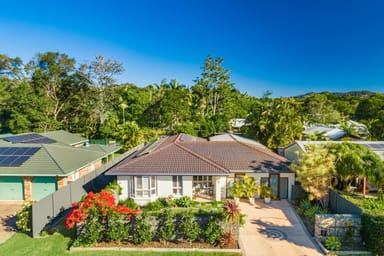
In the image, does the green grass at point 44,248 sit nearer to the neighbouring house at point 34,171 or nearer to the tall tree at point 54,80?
the neighbouring house at point 34,171

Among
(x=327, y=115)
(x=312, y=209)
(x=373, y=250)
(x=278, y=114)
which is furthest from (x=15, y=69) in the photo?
(x=327, y=115)

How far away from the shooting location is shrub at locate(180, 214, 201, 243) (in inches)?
460

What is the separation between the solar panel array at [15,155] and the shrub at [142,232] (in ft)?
38.2

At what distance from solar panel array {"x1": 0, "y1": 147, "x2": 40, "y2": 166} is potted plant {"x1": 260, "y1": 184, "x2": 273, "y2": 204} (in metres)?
17.5

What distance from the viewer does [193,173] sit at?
15906mm

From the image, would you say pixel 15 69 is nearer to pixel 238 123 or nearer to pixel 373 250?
pixel 238 123

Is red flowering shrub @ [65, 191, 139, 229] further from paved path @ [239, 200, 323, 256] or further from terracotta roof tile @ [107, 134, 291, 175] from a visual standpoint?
paved path @ [239, 200, 323, 256]

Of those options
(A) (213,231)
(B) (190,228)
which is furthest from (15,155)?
(A) (213,231)

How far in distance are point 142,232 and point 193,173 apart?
206 inches

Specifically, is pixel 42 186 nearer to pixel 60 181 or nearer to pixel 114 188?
pixel 60 181

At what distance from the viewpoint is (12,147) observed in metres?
20.8

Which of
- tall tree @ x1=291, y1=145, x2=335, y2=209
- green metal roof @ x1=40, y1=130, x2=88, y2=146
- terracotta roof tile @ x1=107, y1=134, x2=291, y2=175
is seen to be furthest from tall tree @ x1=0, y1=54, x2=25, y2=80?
tall tree @ x1=291, y1=145, x2=335, y2=209

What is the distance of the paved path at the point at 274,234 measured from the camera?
37.2 feet

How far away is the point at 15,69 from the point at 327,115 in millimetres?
69732
